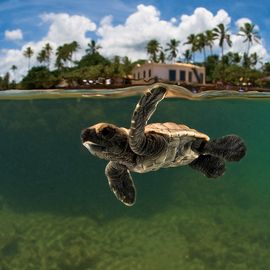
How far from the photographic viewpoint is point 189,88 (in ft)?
52.3

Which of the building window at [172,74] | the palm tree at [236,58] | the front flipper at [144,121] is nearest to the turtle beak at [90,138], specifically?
the front flipper at [144,121]

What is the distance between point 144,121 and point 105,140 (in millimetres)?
462

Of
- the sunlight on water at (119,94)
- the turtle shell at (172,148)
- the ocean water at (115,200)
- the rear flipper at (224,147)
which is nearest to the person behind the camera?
the turtle shell at (172,148)

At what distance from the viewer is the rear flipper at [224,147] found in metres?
5.82

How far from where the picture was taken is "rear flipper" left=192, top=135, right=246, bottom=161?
19.1 ft

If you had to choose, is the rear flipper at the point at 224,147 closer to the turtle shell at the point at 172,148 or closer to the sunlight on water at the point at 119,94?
the turtle shell at the point at 172,148

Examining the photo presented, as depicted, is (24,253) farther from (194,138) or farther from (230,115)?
(230,115)

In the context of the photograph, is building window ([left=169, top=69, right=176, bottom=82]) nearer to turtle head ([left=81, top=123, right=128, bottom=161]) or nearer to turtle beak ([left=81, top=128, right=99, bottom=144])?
turtle head ([left=81, top=123, right=128, bottom=161])

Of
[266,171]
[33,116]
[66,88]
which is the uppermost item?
[66,88]

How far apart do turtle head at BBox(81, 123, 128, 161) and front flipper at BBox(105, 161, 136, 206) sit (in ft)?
2.57

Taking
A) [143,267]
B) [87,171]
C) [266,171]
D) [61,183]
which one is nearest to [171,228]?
[143,267]

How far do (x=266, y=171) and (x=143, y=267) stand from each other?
23.0 meters

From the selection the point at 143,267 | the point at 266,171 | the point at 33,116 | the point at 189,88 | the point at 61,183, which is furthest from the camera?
the point at 266,171

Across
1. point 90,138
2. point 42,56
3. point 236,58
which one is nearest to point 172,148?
point 90,138
